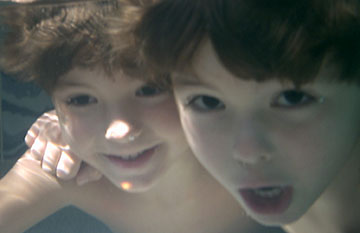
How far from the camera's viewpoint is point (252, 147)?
1.05 meters

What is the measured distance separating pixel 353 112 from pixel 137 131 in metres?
0.83

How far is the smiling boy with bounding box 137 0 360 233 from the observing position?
97 cm

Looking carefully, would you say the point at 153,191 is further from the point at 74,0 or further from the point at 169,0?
the point at 169,0

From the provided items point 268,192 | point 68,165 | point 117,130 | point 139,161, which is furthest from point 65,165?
point 268,192

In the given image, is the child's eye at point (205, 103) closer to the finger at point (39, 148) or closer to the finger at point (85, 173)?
the finger at point (85, 173)

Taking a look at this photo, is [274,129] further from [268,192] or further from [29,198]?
[29,198]

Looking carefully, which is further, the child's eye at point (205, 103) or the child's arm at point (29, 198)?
the child's arm at point (29, 198)

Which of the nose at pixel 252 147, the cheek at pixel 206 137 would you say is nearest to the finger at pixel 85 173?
the cheek at pixel 206 137

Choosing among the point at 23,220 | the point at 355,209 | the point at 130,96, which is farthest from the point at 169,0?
the point at 23,220

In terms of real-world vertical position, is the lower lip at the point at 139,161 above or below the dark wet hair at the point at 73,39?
below

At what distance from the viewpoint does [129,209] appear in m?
2.21

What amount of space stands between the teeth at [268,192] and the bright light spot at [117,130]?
575 millimetres

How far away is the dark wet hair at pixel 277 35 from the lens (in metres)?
0.96

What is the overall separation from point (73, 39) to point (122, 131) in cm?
44
